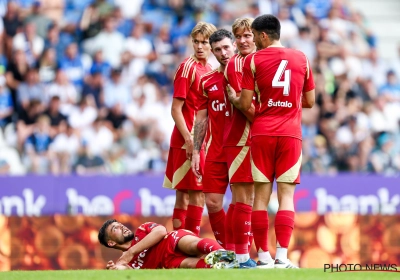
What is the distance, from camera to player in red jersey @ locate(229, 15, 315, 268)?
981 centimetres

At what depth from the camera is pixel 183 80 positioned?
37.9 feet

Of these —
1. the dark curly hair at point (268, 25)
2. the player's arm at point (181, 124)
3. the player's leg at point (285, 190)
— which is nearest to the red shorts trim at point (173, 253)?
the player's arm at point (181, 124)

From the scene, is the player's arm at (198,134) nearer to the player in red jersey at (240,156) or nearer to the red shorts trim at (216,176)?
the red shorts trim at (216,176)

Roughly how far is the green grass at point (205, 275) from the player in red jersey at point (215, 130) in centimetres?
166

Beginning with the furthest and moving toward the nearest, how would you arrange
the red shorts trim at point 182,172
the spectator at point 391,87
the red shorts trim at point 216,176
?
the spectator at point 391,87 < the red shorts trim at point 182,172 < the red shorts trim at point 216,176

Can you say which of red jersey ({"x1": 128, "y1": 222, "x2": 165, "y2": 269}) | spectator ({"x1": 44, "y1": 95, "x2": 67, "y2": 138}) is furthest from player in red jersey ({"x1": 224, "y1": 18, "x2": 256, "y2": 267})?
spectator ({"x1": 44, "y1": 95, "x2": 67, "y2": 138})

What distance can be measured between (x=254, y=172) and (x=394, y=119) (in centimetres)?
1006

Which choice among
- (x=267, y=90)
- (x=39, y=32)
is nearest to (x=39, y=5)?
(x=39, y=32)

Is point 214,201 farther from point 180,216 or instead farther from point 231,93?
point 231,93

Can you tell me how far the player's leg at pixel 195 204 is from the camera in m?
11.6

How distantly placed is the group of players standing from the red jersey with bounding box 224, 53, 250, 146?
11 millimetres

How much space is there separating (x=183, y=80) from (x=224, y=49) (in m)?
0.78

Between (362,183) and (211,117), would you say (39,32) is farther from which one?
(211,117)

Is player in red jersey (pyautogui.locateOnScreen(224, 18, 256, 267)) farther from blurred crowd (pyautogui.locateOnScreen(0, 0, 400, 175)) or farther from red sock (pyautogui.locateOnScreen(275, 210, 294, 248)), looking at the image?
blurred crowd (pyautogui.locateOnScreen(0, 0, 400, 175))
